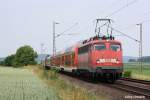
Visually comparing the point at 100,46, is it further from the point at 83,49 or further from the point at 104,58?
the point at 83,49

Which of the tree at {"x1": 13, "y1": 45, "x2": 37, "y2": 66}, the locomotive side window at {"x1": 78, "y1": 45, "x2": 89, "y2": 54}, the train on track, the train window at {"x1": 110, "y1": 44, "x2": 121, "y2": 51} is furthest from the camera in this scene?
the tree at {"x1": 13, "y1": 45, "x2": 37, "y2": 66}

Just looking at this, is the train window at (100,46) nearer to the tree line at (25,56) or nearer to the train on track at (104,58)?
the train on track at (104,58)

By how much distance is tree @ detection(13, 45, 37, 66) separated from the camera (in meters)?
140

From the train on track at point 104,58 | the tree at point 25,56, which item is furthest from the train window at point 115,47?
the tree at point 25,56

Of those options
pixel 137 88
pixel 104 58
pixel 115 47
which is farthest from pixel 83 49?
pixel 137 88

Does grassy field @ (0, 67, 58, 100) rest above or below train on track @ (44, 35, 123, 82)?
below

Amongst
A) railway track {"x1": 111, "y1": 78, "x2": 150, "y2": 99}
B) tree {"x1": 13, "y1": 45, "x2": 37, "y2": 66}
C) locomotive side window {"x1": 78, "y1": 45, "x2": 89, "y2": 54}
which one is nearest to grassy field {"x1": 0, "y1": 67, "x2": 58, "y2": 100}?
railway track {"x1": 111, "y1": 78, "x2": 150, "y2": 99}

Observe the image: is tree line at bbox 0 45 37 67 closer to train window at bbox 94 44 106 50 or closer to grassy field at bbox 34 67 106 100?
grassy field at bbox 34 67 106 100

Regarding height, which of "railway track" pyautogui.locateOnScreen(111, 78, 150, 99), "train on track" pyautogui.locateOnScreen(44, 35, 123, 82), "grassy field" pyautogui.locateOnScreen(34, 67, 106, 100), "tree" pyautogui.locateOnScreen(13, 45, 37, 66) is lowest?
"railway track" pyautogui.locateOnScreen(111, 78, 150, 99)

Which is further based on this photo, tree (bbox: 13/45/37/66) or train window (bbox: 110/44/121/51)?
tree (bbox: 13/45/37/66)

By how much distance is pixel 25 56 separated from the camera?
141m

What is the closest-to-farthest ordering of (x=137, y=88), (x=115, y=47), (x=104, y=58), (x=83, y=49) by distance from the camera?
(x=137, y=88)
(x=104, y=58)
(x=115, y=47)
(x=83, y=49)

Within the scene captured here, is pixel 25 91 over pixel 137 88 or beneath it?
over

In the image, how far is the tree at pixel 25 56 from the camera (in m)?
140
